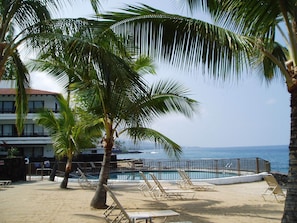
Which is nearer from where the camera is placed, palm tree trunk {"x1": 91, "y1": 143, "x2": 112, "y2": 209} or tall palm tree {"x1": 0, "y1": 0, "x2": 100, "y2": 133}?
tall palm tree {"x1": 0, "y1": 0, "x2": 100, "y2": 133}

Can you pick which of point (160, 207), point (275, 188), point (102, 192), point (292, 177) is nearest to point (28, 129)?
point (102, 192)

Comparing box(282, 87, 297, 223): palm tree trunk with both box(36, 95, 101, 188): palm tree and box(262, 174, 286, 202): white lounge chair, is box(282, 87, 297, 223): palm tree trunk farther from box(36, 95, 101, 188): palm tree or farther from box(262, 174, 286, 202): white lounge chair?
box(36, 95, 101, 188): palm tree

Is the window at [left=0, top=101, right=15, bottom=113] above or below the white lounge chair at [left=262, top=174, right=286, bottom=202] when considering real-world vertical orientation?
above

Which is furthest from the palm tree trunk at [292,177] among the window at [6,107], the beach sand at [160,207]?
the window at [6,107]

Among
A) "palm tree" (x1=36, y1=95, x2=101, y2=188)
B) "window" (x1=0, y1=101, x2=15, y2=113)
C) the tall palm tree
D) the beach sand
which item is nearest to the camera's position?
the tall palm tree

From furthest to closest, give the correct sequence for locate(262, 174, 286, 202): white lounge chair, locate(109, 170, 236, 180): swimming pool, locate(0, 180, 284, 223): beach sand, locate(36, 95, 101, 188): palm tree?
locate(109, 170, 236, 180): swimming pool → locate(36, 95, 101, 188): palm tree → locate(262, 174, 286, 202): white lounge chair → locate(0, 180, 284, 223): beach sand

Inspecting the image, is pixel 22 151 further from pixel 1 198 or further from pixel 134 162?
pixel 1 198

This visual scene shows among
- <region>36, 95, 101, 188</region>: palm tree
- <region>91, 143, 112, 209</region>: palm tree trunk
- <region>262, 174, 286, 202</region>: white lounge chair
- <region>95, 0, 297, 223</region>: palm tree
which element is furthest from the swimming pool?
<region>95, 0, 297, 223</region>: palm tree

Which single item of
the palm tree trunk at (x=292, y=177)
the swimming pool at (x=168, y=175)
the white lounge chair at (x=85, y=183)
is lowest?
the swimming pool at (x=168, y=175)

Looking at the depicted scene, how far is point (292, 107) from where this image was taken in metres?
4.85

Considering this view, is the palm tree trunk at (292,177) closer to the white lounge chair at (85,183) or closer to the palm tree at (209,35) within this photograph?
the palm tree at (209,35)

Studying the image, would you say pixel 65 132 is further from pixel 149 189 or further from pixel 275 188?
pixel 275 188

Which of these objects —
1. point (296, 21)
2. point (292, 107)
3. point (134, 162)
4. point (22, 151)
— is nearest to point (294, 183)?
point (292, 107)

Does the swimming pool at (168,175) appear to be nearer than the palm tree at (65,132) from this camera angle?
No
